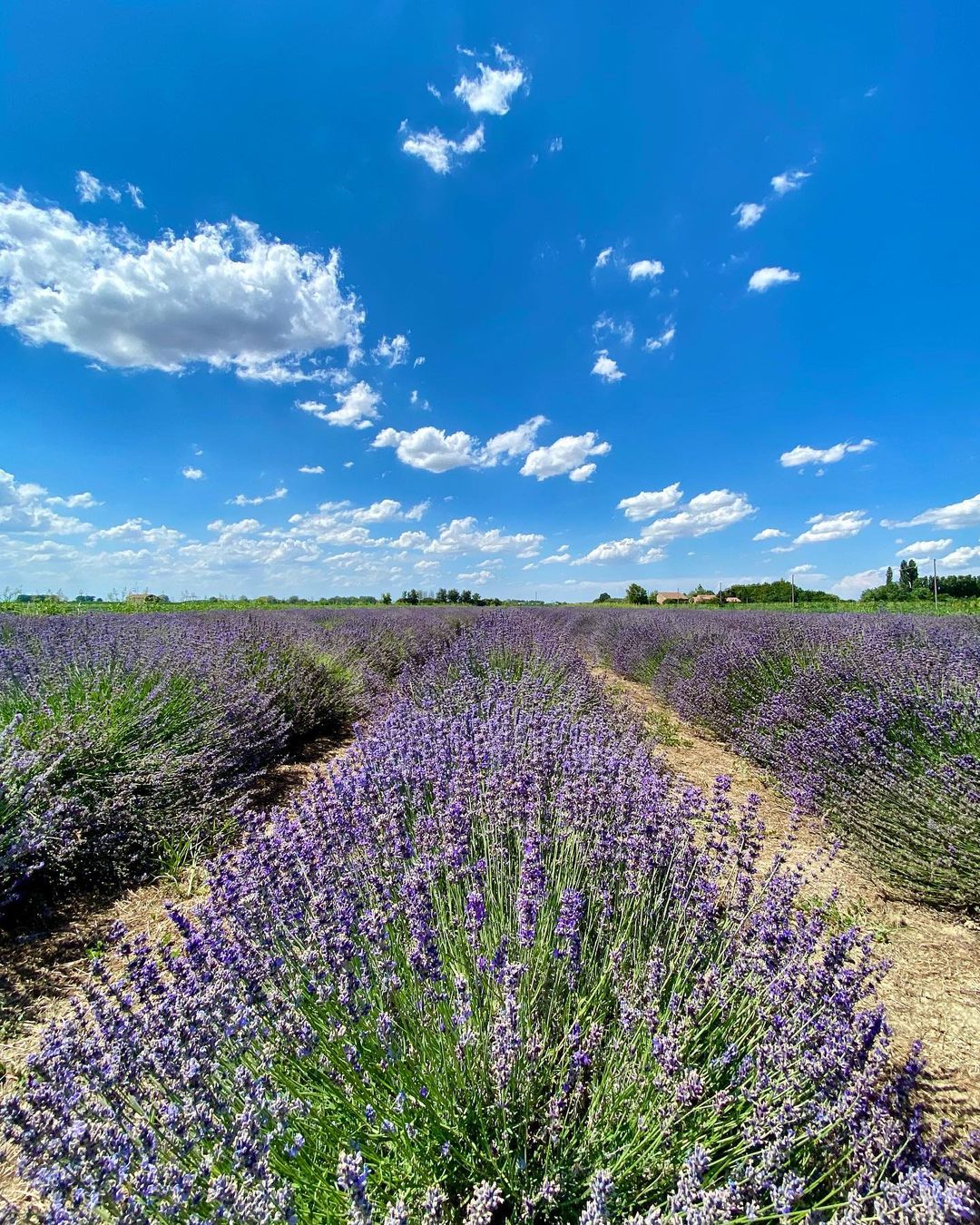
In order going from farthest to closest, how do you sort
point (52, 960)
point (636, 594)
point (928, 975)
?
point (636, 594) < point (52, 960) < point (928, 975)

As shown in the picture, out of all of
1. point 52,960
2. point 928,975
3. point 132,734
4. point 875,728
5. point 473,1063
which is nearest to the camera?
point 473,1063

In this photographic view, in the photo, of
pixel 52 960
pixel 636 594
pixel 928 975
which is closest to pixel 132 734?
pixel 52 960

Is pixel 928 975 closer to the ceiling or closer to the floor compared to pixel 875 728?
closer to the floor

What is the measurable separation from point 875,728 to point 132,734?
5.01 m

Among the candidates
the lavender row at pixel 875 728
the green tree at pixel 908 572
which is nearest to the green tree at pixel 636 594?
the green tree at pixel 908 572

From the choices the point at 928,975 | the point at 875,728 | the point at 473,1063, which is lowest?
the point at 928,975

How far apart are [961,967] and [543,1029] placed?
6.79ft

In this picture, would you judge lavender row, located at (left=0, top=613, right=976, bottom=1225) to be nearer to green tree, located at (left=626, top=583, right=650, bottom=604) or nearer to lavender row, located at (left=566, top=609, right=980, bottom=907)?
lavender row, located at (left=566, top=609, right=980, bottom=907)

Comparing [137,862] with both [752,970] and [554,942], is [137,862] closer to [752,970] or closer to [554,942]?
[554,942]

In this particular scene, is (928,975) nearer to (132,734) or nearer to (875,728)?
(875,728)

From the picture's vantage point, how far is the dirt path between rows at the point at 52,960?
1742 millimetres

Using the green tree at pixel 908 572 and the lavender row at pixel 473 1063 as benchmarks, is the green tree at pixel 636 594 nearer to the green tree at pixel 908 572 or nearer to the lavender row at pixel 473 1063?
the green tree at pixel 908 572

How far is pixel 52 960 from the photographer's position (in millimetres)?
2305

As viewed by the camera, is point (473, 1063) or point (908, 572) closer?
point (473, 1063)
